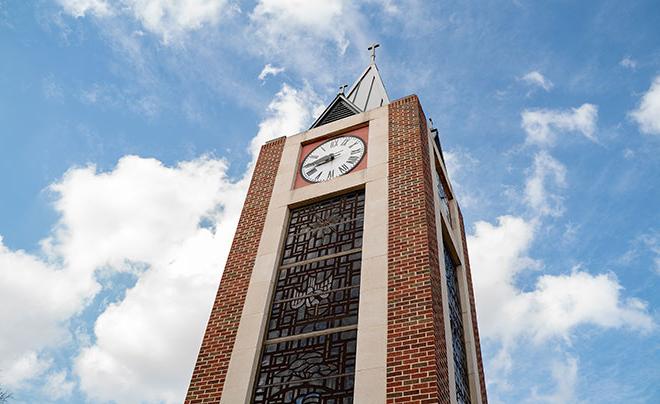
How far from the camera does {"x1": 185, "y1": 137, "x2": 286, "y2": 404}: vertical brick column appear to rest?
9375mm

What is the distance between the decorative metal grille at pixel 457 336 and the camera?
994cm

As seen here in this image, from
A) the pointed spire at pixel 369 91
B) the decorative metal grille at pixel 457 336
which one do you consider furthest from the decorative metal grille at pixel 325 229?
the pointed spire at pixel 369 91

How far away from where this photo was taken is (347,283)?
9898 mm

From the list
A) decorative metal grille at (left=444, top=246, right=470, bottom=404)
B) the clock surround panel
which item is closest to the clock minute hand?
the clock surround panel

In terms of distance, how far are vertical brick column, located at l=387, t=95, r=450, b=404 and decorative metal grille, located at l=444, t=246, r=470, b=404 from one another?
1458 millimetres

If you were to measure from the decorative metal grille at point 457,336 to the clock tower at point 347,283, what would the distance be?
0.04 meters

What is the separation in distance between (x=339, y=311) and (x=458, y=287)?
14.0ft

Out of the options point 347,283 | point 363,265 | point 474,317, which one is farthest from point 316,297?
point 474,317

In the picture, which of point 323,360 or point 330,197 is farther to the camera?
point 330,197

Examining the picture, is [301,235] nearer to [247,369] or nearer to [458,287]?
[247,369]

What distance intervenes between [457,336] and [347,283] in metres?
2.81

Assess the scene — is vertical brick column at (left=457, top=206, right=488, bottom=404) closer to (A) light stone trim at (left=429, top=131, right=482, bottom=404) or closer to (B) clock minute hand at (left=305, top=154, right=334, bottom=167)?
(A) light stone trim at (left=429, top=131, right=482, bottom=404)

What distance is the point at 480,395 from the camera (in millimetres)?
10844

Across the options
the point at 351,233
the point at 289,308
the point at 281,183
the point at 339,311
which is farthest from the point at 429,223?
the point at 281,183
